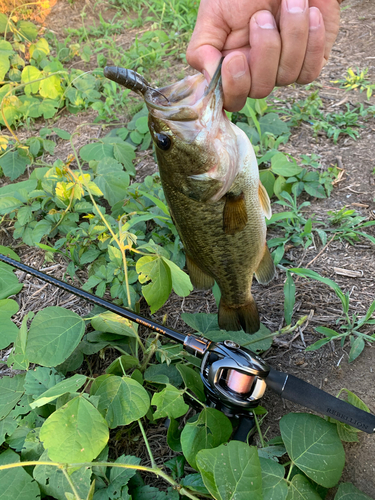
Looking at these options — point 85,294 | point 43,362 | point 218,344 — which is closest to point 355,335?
point 218,344

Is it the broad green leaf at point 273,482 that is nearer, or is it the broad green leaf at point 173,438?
the broad green leaf at point 273,482

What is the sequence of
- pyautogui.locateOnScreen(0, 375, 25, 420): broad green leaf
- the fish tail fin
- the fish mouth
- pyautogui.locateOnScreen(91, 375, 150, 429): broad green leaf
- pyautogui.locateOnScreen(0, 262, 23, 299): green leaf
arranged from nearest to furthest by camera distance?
the fish mouth < pyautogui.locateOnScreen(91, 375, 150, 429): broad green leaf < pyautogui.locateOnScreen(0, 375, 25, 420): broad green leaf < the fish tail fin < pyautogui.locateOnScreen(0, 262, 23, 299): green leaf

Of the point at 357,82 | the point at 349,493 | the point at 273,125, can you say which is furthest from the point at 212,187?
the point at 357,82

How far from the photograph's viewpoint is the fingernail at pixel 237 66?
147 centimetres

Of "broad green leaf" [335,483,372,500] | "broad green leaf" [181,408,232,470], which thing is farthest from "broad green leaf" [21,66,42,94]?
"broad green leaf" [335,483,372,500]

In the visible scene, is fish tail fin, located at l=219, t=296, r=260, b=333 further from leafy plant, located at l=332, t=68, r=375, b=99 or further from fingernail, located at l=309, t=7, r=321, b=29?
leafy plant, located at l=332, t=68, r=375, b=99

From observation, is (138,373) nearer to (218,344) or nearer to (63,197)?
(218,344)

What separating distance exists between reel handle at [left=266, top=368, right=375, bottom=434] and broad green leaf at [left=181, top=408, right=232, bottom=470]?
0.27m

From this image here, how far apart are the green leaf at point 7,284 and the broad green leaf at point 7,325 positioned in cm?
21

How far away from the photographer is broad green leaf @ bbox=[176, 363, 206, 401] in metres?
1.78

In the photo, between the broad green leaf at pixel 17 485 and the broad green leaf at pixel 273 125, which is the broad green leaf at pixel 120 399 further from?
the broad green leaf at pixel 273 125

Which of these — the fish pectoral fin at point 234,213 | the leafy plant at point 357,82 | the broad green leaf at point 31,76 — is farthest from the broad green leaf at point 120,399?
the broad green leaf at point 31,76

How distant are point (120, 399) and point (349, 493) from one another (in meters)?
1.01

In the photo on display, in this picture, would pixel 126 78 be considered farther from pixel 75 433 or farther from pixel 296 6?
pixel 75 433
